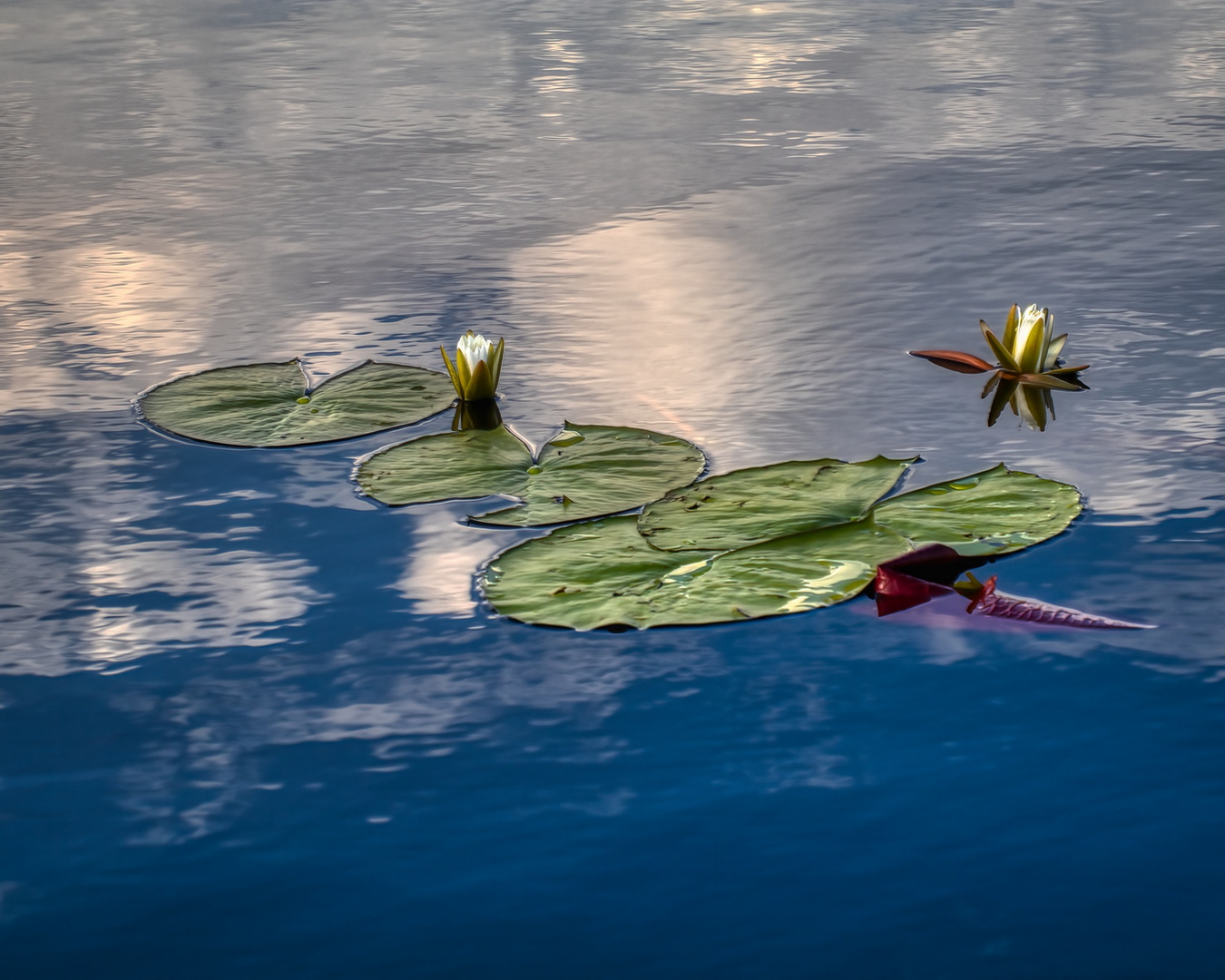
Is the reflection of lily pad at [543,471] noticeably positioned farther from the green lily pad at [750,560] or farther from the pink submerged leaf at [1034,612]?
the pink submerged leaf at [1034,612]

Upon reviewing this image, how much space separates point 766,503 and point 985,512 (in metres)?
0.22

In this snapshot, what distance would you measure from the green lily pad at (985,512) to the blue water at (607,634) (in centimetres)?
3

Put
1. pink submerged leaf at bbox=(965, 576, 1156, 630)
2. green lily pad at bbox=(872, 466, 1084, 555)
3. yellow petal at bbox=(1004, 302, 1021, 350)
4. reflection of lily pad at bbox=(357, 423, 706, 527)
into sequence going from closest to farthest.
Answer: pink submerged leaf at bbox=(965, 576, 1156, 630), green lily pad at bbox=(872, 466, 1084, 555), reflection of lily pad at bbox=(357, 423, 706, 527), yellow petal at bbox=(1004, 302, 1021, 350)

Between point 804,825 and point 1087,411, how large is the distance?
0.84 metres

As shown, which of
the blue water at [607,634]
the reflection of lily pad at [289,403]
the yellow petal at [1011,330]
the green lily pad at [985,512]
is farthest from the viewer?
the yellow petal at [1011,330]

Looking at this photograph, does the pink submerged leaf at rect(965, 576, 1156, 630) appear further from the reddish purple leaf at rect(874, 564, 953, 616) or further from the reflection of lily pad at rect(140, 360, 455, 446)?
the reflection of lily pad at rect(140, 360, 455, 446)

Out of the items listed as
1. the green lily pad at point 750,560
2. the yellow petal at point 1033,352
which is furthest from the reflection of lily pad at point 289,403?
the yellow petal at point 1033,352

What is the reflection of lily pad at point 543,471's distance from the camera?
1.35 meters

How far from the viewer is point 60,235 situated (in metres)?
2.41

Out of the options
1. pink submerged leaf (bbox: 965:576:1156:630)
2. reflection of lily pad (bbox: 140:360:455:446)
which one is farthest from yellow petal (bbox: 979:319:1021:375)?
reflection of lily pad (bbox: 140:360:455:446)

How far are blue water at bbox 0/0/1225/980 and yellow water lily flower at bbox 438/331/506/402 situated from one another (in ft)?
0.17

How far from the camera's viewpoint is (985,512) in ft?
4.17

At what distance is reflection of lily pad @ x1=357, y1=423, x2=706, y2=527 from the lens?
1352mm

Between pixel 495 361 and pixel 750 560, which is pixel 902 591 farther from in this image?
pixel 495 361
